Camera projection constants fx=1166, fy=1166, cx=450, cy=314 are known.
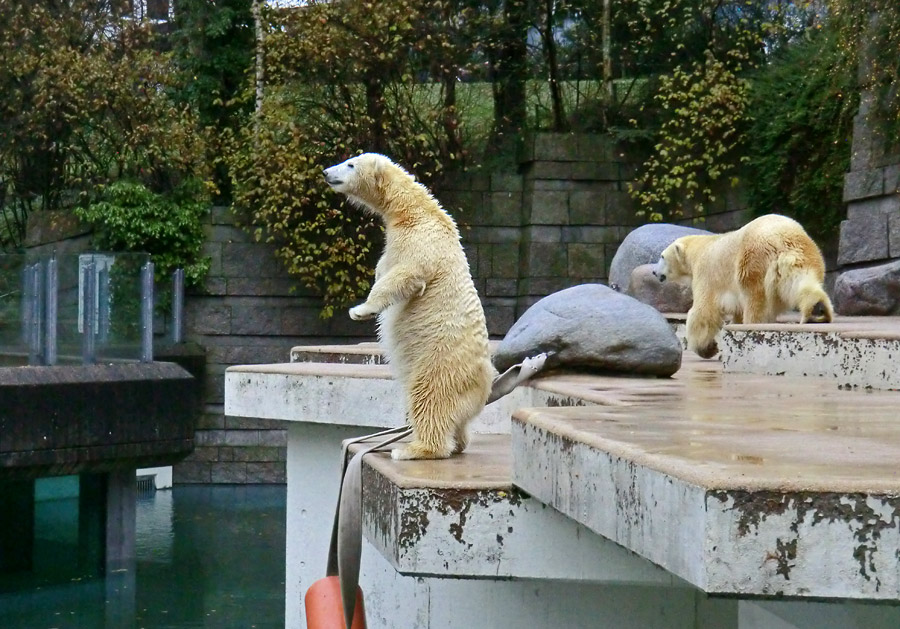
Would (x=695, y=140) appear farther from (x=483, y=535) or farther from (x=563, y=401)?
(x=483, y=535)

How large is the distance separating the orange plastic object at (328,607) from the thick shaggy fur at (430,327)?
38cm

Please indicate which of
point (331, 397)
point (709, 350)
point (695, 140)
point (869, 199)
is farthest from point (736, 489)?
point (695, 140)

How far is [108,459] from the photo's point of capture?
9148 mm

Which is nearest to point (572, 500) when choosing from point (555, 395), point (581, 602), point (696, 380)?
point (581, 602)

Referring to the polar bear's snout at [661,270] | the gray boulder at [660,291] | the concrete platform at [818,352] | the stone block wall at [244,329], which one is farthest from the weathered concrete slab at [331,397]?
the stone block wall at [244,329]

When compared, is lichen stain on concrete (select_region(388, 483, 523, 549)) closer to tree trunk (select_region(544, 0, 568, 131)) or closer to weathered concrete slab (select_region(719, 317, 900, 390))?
weathered concrete slab (select_region(719, 317, 900, 390))

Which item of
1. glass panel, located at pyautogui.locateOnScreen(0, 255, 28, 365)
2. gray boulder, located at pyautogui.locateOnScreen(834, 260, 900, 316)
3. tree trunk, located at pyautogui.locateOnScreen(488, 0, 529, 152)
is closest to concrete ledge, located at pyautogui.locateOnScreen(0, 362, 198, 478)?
glass panel, located at pyautogui.locateOnScreen(0, 255, 28, 365)

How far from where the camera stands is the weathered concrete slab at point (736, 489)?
1.71m

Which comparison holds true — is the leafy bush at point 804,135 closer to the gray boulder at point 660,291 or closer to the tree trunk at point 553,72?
the gray boulder at point 660,291

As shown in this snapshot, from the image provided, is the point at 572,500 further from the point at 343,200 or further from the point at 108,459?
the point at 343,200

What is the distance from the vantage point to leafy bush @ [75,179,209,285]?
42.2 feet

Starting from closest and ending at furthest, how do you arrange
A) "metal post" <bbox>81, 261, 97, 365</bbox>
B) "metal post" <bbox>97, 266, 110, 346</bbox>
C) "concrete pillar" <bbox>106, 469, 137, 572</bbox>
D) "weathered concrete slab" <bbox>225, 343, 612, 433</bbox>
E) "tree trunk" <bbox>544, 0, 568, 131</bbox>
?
"weathered concrete slab" <bbox>225, 343, 612, 433</bbox>, "metal post" <bbox>81, 261, 97, 365</bbox>, "metal post" <bbox>97, 266, 110, 346</bbox>, "concrete pillar" <bbox>106, 469, 137, 572</bbox>, "tree trunk" <bbox>544, 0, 568, 131</bbox>

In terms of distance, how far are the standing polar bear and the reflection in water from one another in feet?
12.2

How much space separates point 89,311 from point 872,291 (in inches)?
245
